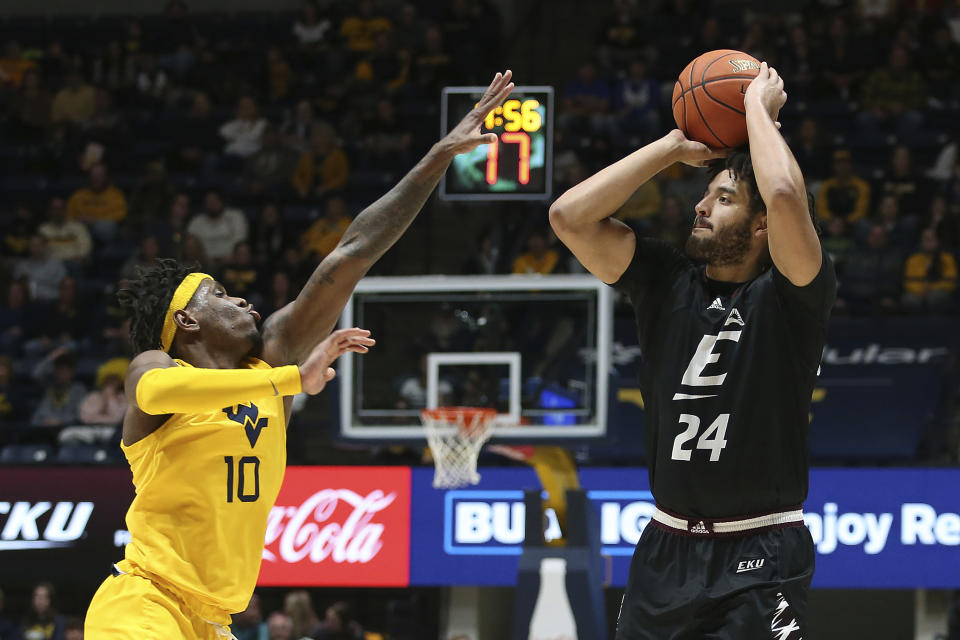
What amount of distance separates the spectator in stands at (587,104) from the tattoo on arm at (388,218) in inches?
344

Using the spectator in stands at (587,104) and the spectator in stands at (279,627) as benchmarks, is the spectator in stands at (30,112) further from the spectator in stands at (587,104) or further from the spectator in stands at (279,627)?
the spectator in stands at (279,627)

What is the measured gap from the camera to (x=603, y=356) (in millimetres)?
8867

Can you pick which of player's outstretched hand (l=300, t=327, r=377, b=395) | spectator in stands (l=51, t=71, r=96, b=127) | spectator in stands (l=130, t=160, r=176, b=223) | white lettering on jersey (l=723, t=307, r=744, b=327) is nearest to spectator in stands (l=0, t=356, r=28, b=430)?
spectator in stands (l=130, t=160, r=176, b=223)

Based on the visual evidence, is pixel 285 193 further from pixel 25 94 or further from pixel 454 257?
pixel 25 94

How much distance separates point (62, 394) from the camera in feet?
38.8

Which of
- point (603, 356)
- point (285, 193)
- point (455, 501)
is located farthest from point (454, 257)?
point (603, 356)

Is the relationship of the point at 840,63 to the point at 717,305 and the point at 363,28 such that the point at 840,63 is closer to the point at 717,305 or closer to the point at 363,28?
the point at 363,28

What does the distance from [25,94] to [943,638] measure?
11332mm

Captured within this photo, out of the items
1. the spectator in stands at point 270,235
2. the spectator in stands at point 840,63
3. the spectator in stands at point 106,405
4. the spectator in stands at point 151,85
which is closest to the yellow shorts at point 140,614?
the spectator in stands at point 106,405

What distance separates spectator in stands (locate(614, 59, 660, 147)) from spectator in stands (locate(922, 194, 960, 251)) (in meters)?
2.83

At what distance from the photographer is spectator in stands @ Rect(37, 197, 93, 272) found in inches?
533

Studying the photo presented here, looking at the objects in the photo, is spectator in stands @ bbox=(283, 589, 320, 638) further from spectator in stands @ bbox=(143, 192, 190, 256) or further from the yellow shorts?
the yellow shorts

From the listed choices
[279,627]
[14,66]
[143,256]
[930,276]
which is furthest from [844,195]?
[14,66]

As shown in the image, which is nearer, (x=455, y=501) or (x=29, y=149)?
(x=455, y=501)
